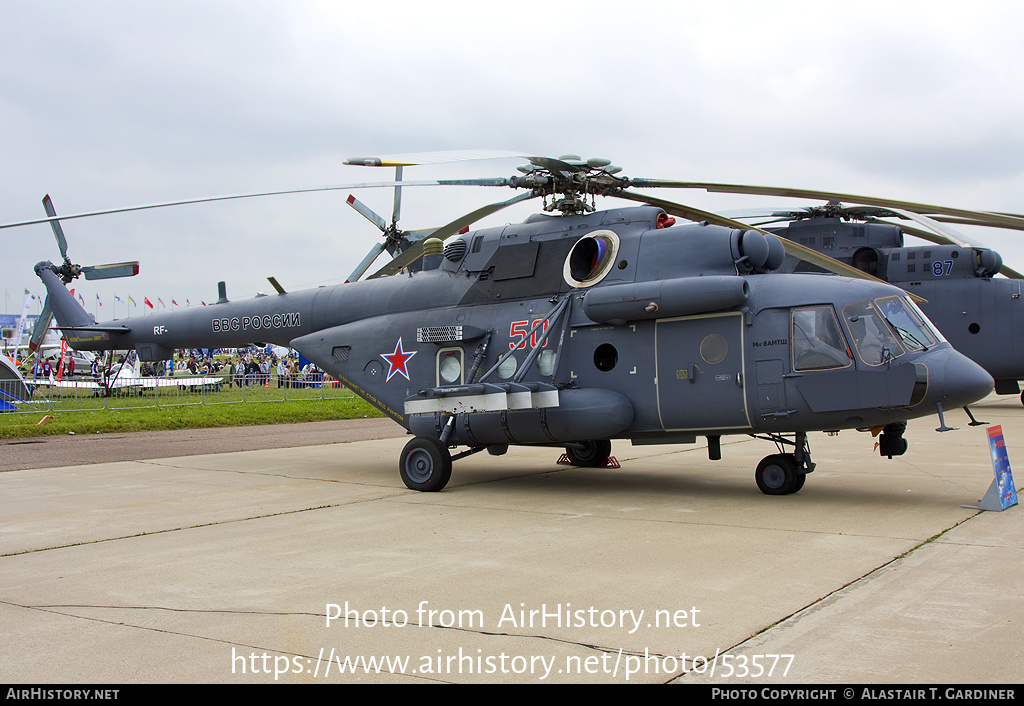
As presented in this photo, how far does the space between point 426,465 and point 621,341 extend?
2963mm

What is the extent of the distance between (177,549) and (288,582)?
5.98 ft

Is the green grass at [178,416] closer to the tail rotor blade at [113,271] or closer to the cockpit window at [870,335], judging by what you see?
the tail rotor blade at [113,271]

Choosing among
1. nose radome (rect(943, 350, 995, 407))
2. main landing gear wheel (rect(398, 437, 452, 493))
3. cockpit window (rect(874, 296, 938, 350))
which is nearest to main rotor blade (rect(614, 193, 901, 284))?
cockpit window (rect(874, 296, 938, 350))

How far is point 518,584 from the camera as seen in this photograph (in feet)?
19.5

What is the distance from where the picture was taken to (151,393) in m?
34.2

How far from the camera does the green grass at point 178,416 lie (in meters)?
19.2

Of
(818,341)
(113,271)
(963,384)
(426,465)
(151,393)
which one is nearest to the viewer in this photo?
(963,384)

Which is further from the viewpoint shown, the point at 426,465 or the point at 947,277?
the point at 947,277

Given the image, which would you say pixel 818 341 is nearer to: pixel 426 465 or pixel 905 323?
pixel 905 323

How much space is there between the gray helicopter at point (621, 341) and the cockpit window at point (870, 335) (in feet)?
0.05

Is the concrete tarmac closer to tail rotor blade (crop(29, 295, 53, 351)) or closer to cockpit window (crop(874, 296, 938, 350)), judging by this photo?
cockpit window (crop(874, 296, 938, 350))

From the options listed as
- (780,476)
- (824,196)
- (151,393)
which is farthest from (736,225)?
(151,393)

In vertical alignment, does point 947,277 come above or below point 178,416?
above
